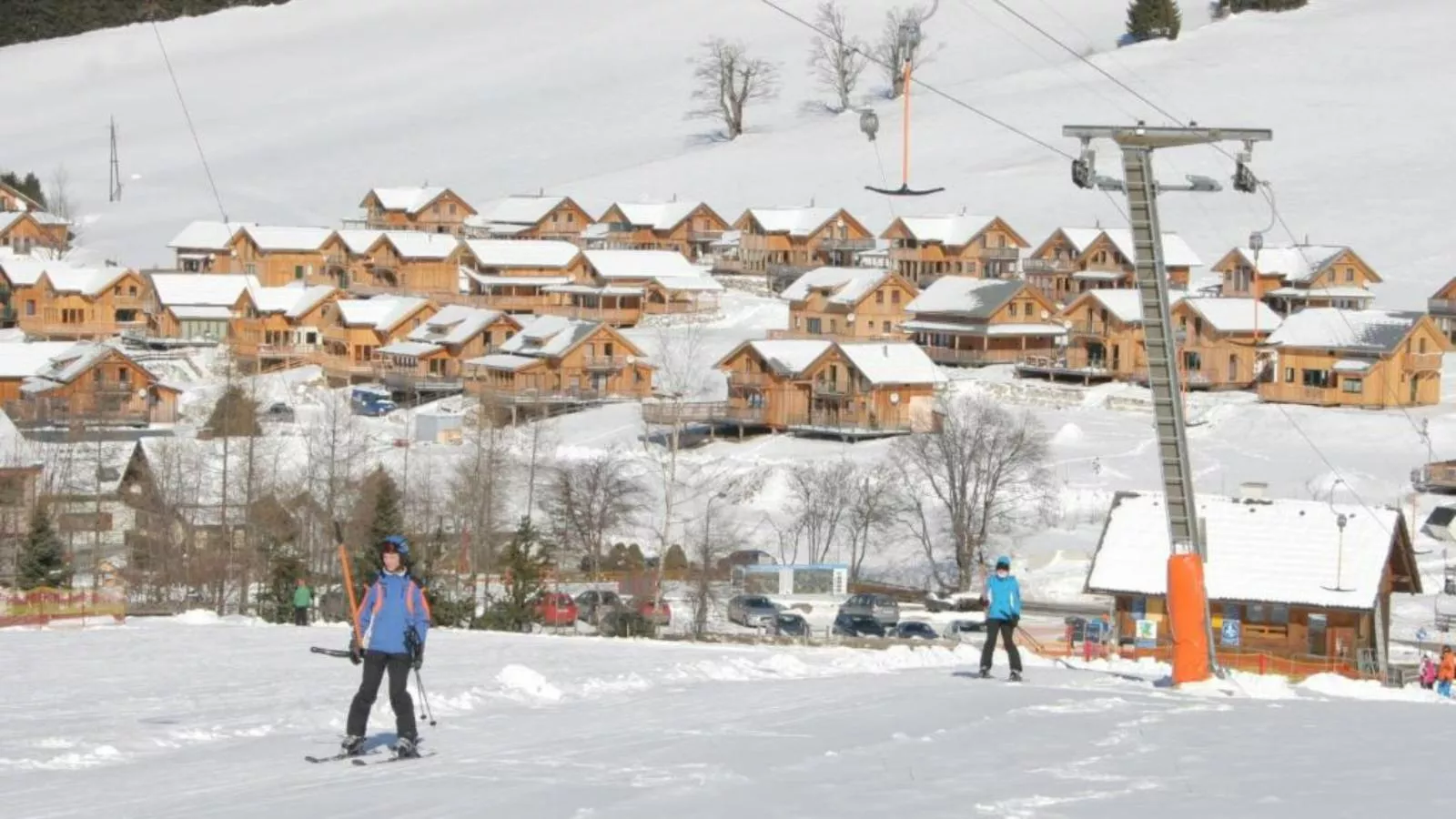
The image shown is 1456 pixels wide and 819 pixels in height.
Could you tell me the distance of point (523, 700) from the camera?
44.3 ft

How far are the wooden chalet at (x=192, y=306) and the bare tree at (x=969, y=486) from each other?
32.2m

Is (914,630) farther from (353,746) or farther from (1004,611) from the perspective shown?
(353,746)

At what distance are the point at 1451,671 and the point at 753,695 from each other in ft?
31.3

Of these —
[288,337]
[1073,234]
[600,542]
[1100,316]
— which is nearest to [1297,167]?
[1073,234]

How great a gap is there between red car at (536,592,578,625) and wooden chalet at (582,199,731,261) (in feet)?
161

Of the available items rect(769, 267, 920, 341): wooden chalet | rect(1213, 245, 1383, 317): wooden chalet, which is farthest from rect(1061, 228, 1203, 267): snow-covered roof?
rect(769, 267, 920, 341): wooden chalet

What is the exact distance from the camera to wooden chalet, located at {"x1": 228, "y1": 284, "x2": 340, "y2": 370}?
66688mm

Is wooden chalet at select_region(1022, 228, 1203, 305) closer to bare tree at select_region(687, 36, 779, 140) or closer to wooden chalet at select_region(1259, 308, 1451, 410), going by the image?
wooden chalet at select_region(1259, 308, 1451, 410)

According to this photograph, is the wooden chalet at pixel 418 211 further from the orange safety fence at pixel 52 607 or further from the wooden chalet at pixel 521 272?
the orange safety fence at pixel 52 607

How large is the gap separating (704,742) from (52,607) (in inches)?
569

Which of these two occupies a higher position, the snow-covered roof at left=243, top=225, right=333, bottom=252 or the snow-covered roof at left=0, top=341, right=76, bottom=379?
the snow-covered roof at left=243, top=225, right=333, bottom=252

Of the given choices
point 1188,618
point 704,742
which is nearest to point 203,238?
point 1188,618

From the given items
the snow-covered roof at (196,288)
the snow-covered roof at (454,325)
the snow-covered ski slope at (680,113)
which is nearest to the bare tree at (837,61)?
the snow-covered ski slope at (680,113)

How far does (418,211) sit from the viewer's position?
3413 inches
